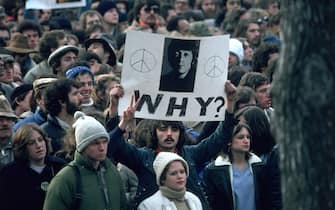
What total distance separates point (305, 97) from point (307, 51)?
0.21 metres

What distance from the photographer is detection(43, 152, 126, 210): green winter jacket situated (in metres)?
9.43

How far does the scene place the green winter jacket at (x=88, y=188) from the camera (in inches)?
371

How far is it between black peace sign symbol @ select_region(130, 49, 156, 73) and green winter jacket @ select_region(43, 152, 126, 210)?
82 centimetres

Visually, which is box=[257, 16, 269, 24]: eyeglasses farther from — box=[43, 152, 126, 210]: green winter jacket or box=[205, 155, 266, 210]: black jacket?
box=[43, 152, 126, 210]: green winter jacket

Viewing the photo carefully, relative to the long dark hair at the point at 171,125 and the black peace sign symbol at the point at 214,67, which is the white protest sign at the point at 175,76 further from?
the long dark hair at the point at 171,125

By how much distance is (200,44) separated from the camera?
1034 cm

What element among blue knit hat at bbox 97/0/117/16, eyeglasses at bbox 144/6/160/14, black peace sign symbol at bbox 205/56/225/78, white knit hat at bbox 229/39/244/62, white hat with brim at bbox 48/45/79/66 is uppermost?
blue knit hat at bbox 97/0/117/16

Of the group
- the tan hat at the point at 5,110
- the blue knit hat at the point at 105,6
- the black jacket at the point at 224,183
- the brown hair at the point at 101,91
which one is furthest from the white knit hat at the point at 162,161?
the blue knit hat at the point at 105,6

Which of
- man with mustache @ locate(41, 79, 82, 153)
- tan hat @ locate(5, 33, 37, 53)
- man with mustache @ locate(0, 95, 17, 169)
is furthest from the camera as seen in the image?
tan hat @ locate(5, 33, 37, 53)

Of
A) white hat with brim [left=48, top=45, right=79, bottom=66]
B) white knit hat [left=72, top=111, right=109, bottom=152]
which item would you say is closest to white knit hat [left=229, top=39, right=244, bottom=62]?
white hat with brim [left=48, top=45, right=79, bottom=66]

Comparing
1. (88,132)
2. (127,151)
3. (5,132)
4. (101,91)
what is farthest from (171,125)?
(101,91)

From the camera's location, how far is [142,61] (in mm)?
10141

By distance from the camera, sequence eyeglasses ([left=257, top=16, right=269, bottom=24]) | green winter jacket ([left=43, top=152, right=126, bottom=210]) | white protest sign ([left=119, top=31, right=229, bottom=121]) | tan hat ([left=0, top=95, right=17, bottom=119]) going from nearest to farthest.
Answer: green winter jacket ([left=43, top=152, right=126, bottom=210]) < white protest sign ([left=119, top=31, right=229, bottom=121]) < tan hat ([left=0, top=95, right=17, bottom=119]) < eyeglasses ([left=257, top=16, right=269, bottom=24])

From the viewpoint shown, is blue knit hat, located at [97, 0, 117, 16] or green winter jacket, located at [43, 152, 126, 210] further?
blue knit hat, located at [97, 0, 117, 16]
